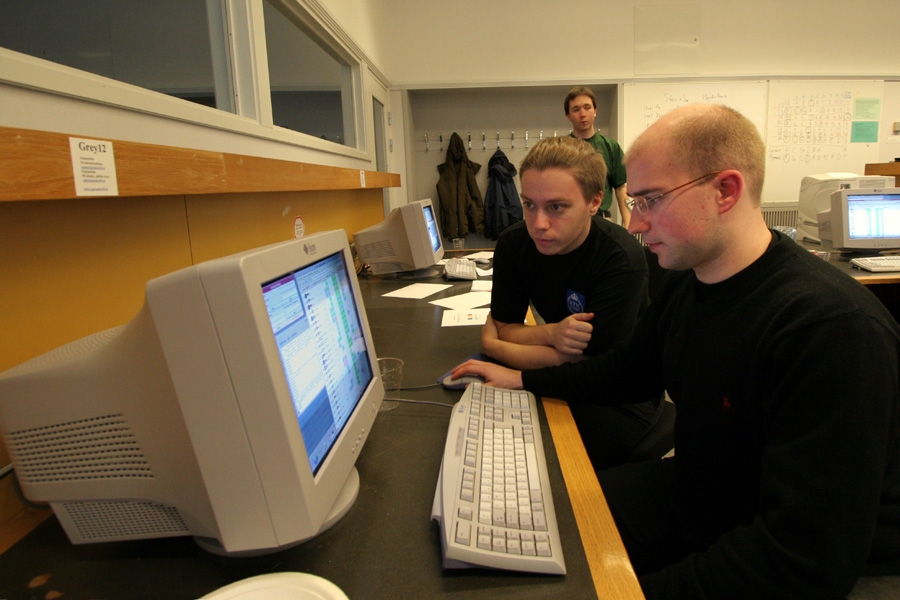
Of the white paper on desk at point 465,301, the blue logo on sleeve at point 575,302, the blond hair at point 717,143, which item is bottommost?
the white paper on desk at point 465,301

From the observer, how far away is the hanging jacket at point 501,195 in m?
4.70

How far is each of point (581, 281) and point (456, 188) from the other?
3439 mm

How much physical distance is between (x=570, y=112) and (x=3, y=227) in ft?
11.0

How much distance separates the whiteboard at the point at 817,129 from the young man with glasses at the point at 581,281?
397cm

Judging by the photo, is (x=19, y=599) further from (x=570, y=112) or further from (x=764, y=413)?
(x=570, y=112)

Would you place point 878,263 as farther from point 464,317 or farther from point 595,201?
point 464,317

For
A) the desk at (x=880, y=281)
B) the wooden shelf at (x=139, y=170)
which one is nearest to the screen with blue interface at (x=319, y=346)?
the wooden shelf at (x=139, y=170)

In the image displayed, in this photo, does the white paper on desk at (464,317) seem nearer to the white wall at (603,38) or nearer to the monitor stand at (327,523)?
the monitor stand at (327,523)

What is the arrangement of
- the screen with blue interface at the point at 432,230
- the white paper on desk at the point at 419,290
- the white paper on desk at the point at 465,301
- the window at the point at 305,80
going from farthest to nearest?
the window at the point at 305,80, the screen with blue interface at the point at 432,230, the white paper on desk at the point at 419,290, the white paper on desk at the point at 465,301

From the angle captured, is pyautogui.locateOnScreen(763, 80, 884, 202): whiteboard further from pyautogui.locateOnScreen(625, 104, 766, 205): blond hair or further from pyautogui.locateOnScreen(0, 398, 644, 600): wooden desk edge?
pyautogui.locateOnScreen(0, 398, 644, 600): wooden desk edge

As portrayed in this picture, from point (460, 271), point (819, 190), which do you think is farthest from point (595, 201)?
point (819, 190)

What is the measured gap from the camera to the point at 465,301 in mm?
2098

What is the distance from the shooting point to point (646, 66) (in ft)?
14.7

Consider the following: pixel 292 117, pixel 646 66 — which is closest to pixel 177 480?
pixel 646 66
